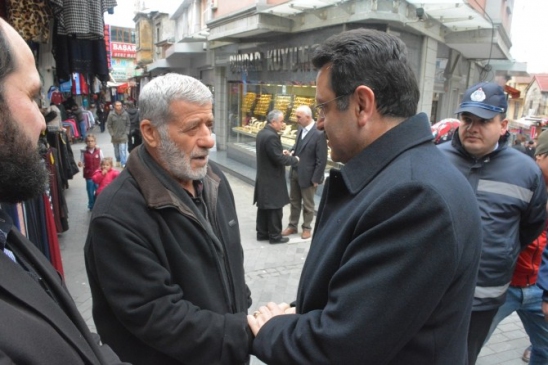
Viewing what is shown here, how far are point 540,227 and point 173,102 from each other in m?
2.34

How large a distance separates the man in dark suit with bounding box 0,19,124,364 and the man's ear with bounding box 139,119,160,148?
0.61 metres

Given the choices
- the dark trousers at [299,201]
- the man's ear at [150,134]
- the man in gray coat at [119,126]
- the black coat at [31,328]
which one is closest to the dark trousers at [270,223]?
the dark trousers at [299,201]

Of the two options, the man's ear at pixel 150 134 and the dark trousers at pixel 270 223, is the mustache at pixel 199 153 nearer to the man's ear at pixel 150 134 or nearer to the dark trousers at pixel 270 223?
the man's ear at pixel 150 134

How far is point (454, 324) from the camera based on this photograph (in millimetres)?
1198

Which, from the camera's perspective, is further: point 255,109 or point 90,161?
point 255,109

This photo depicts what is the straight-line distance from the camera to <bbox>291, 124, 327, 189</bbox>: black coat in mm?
6105

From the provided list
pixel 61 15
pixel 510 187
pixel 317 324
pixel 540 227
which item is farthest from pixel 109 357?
pixel 61 15

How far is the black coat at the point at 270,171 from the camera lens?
5910mm

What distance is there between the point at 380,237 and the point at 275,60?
381 inches

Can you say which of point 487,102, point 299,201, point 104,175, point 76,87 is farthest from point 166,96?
point 76,87

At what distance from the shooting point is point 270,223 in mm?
6180

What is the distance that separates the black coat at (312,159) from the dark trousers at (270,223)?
66 cm

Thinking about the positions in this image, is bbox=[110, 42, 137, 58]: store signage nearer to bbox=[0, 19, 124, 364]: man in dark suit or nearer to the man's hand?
bbox=[0, 19, 124, 364]: man in dark suit

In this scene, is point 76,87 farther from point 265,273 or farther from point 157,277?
point 157,277
